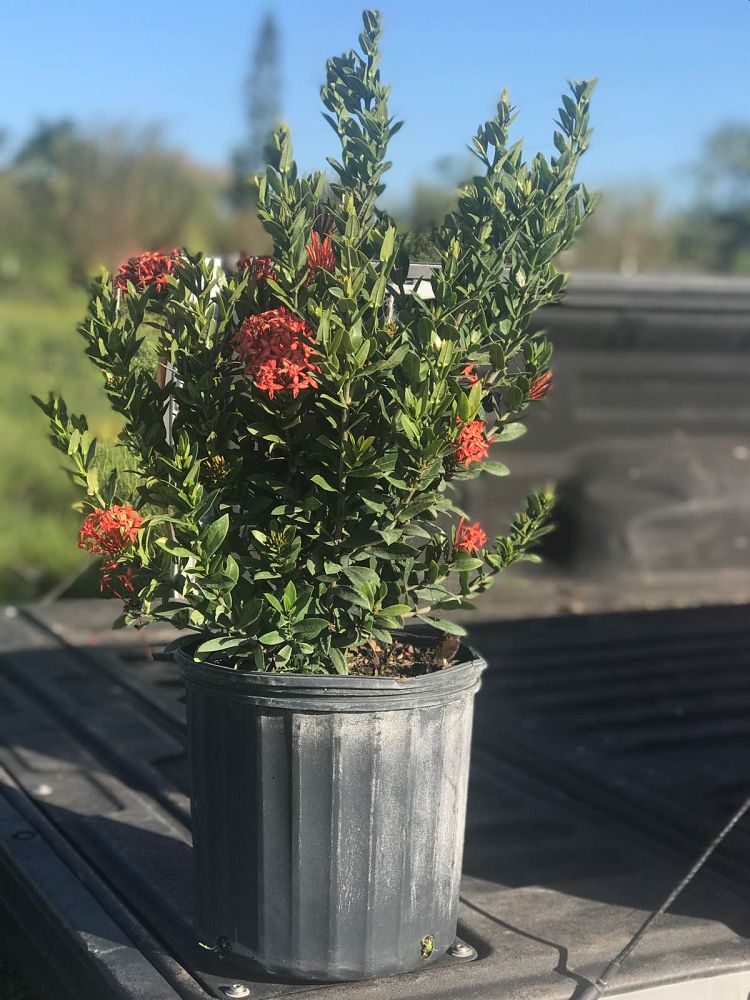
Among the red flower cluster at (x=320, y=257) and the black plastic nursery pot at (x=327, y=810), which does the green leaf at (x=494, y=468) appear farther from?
the red flower cluster at (x=320, y=257)

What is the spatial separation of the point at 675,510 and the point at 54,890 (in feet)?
17.6

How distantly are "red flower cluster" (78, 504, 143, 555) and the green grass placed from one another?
149 centimetres

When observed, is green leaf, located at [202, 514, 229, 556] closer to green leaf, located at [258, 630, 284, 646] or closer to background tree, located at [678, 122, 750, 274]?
green leaf, located at [258, 630, 284, 646]

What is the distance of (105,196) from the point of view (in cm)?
1376

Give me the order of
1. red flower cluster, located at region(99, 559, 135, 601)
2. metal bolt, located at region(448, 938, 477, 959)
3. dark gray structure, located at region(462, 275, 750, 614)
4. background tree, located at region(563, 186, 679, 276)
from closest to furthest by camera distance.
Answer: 1. red flower cluster, located at region(99, 559, 135, 601)
2. metal bolt, located at region(448, 938, 477, 959)
3. dark gray structure, located at region(462, 275, 750, 614)
4. background tree, located at region(563, 186, 679, 276)

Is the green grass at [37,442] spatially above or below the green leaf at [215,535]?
below

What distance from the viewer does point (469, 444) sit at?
2.51 meters

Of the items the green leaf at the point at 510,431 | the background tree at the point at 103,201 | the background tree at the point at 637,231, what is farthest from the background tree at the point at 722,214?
the green leaf at the point at 510,431

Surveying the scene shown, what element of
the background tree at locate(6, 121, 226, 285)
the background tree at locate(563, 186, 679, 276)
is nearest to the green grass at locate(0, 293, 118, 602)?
the background tree at locate(6, 121, 226, 285)

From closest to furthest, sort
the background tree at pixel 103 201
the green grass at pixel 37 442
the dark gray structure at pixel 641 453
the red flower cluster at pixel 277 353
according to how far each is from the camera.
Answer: the red flower cluster at pixel 277 353 → the dark gray structure at pixel 641 453 → the green grass at pixel 37 442 → the background tree at pixel 103 201

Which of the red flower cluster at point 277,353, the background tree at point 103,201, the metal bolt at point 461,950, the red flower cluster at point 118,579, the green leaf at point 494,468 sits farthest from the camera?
the background tree at point 103,201

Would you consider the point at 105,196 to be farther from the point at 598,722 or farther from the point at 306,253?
the point at 306,253

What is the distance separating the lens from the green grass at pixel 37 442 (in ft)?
28.5

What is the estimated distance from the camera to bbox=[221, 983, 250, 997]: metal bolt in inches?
100
